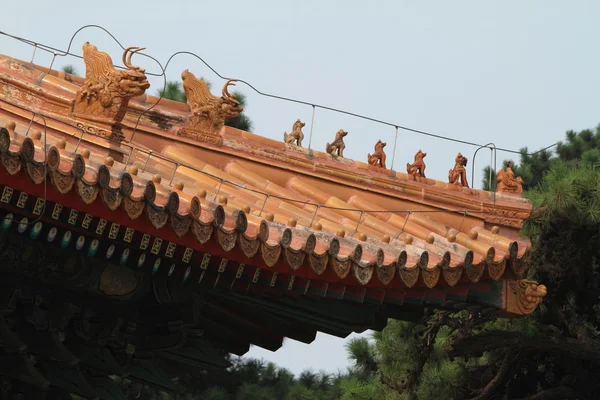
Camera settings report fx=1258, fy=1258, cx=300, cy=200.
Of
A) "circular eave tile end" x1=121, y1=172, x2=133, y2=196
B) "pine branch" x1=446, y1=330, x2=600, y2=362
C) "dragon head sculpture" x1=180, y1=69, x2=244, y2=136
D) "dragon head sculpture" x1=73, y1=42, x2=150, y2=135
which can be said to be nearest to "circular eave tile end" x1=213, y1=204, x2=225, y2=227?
"circular eave tile end" x1=121, y1=172, x2=133, y2=196

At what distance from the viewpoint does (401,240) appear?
24.3 feet

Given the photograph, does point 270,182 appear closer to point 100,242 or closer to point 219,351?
point 219,351

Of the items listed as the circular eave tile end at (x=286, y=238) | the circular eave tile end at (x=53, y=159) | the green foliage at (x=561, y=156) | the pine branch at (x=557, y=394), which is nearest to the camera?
the circular eave tile end at (x=53, y=159)

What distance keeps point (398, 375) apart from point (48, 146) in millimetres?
5817

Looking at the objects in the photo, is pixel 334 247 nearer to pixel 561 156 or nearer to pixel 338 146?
pixel 338 146

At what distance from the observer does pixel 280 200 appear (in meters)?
7.96

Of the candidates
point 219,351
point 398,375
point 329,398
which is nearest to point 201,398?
point 329,398

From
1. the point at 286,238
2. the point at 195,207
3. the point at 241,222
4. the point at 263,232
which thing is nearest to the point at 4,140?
the point at 195,207

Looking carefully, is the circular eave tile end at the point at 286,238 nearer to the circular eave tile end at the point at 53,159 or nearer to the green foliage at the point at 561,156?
the circular eave tile end at the point at 53,159

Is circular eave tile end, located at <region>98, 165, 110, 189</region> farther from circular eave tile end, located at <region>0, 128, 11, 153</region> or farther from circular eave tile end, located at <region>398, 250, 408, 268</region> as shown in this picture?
→ circular eave tile end, located at <region>398, 250, 408, 268</region>

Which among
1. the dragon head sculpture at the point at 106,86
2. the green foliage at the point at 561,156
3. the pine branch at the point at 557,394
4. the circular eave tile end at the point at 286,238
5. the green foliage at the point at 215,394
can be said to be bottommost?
the green foliage at the point at 215,394

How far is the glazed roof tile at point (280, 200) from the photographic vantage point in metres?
6.06

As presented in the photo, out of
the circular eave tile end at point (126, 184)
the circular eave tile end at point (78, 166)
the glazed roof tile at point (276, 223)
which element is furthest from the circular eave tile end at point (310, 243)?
the circular eave tile end at point (78, 166)

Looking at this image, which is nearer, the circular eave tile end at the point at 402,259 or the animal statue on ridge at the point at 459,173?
the circular eave tile end at the point at 402,259
